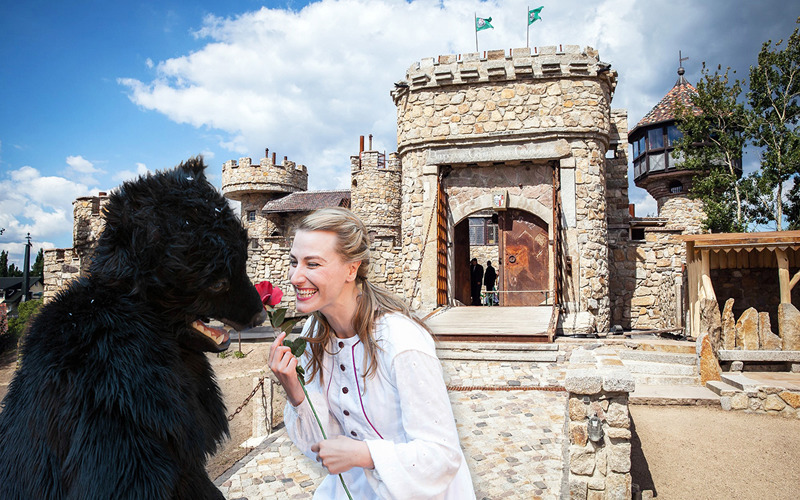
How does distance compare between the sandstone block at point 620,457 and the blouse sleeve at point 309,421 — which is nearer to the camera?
the blouse sleeve at point 309,421

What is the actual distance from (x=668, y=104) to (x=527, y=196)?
16.3 metres

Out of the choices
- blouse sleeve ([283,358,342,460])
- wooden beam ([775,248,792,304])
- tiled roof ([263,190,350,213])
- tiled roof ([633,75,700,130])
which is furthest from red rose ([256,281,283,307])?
tiled roof ([633,75,700,130])

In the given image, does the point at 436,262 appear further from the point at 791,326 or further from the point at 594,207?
the point at 791,326

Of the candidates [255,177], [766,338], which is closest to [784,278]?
[766,338]

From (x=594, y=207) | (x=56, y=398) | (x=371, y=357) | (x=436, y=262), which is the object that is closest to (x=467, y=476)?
(x=371, y=357)

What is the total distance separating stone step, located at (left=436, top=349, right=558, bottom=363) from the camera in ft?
25.5

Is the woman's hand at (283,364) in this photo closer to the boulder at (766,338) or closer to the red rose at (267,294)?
the red rose at (267,294)

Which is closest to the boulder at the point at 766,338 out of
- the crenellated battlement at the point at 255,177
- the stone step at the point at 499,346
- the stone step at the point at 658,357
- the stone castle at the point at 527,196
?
the stone step at the point at 658,357

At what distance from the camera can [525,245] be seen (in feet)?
39.1

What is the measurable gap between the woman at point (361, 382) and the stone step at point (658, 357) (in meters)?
7.88

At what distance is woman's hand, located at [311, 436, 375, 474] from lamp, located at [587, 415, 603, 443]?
2893 mm

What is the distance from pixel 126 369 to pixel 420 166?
35.2 ft

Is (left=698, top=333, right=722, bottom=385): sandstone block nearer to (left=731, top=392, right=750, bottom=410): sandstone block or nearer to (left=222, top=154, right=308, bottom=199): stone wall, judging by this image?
(left=731, top=392, right=750, bottom=410): sandstone block

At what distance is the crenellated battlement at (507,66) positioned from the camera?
35.7 ft
